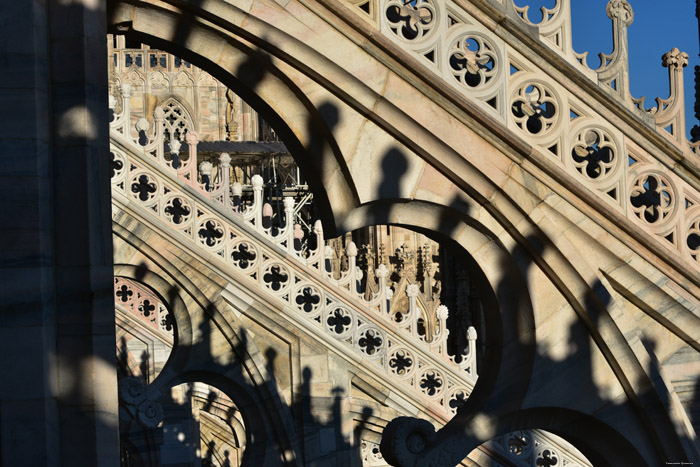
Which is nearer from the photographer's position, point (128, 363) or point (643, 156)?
point (643, 156)

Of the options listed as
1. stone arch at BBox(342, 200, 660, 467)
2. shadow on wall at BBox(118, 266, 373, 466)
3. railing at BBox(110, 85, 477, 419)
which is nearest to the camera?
stone arch at BBox(342, 200, 660, 467)

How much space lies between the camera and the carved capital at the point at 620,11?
18.5ft

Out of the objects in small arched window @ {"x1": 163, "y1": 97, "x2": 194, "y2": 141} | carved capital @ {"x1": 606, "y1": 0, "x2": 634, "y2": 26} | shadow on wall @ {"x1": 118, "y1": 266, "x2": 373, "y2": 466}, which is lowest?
carved capital @ {"x1": 606, "y1": 0, "x2": 634, "y2": 26}

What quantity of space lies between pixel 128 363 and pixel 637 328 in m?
11.7

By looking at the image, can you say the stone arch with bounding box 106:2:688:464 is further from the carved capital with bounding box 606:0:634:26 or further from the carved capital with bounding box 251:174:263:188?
the carved capital with bounding box 251:174:263:188

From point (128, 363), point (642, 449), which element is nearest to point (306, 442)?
point (128, 363)

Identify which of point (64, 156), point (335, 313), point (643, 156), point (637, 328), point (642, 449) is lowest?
point (642, 449)

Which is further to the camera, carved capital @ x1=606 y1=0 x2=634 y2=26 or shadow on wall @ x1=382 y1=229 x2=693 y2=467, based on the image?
carved capital @ x1=606 y1=0 x2=634 y2=26

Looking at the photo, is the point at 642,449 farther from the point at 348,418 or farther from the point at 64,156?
the point at 348,418

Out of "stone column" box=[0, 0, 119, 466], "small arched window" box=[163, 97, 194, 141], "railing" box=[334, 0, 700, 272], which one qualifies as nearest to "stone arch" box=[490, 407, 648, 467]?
"railing" box=[334, 0, 700, 272]

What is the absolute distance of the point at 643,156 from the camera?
5.58 meters

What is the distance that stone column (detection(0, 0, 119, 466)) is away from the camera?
4.12m

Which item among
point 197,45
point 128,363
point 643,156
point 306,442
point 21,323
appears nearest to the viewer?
point 21,323

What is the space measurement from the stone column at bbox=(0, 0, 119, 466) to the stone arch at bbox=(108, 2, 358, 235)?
34.4 inches
